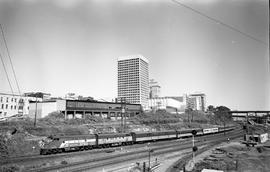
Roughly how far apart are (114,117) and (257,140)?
63.9m

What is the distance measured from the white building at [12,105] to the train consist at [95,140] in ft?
Result: 185

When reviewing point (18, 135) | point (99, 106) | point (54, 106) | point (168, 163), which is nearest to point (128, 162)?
point (168, 163)

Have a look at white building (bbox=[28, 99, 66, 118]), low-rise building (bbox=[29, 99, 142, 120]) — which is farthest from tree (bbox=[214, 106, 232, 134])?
white building (bbox=[28, 99, 66, 118])

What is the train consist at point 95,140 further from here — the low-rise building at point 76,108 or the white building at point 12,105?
the white building at point 12,105

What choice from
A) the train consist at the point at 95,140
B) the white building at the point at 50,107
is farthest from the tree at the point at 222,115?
the white building at the point at 50,107

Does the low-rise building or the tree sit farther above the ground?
the low-rise building

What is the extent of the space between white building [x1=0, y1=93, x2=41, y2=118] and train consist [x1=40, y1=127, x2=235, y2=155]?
56.3m

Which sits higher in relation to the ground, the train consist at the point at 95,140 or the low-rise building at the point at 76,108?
the low-rise building at the point at 76,108

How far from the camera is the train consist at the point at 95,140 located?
35562 millimetres

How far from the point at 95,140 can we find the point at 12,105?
6649 cm

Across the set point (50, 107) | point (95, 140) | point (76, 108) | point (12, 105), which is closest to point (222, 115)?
point (76, 108)

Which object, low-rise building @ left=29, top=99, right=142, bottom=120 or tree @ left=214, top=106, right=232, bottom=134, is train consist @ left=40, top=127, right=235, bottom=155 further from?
tree @ left=214, top=106, right=232, bottom=134

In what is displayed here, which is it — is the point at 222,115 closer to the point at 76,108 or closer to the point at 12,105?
the point at 76,108

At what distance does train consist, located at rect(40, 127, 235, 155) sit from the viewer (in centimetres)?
3556
